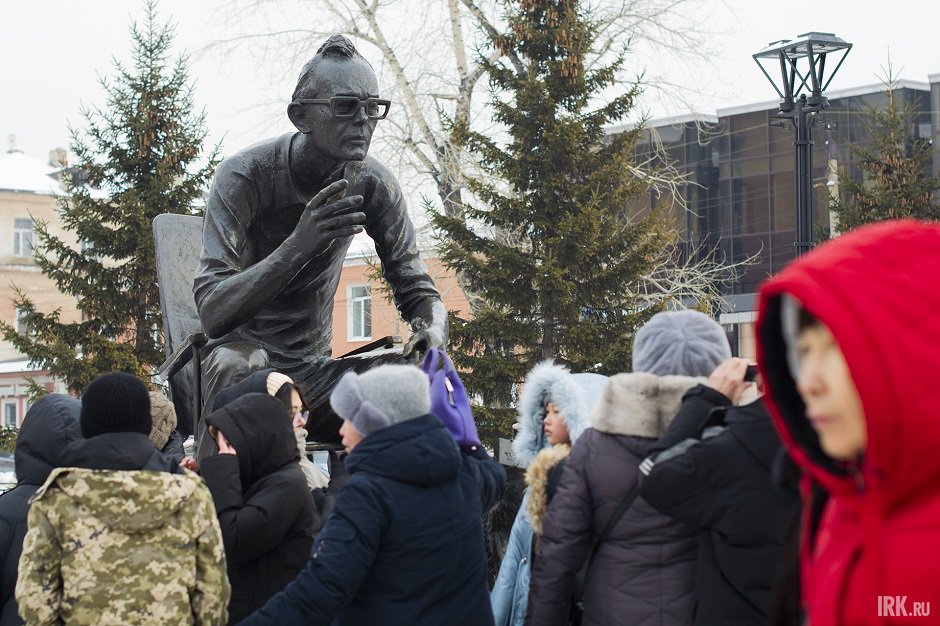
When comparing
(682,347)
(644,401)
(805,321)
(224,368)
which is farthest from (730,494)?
(224,368)

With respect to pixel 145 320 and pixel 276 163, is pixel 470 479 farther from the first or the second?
pixel 145 320

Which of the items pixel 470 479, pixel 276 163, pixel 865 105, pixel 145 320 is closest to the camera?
pixel 470 479

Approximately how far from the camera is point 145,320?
69.6ft

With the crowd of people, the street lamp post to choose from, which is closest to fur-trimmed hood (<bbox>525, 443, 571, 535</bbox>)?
the crowd of people

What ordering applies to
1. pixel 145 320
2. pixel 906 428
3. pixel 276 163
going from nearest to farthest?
1. pixel 906 428
2. pixel 276 163
3. pixel 145 320

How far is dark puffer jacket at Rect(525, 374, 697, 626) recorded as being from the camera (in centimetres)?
402

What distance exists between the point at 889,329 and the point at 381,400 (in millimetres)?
2473

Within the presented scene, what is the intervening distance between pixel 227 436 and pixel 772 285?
9.38 ft

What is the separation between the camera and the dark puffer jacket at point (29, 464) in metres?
4.54

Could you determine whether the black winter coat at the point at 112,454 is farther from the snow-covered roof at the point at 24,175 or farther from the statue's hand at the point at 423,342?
the snow-covered roof at the point at 24,175

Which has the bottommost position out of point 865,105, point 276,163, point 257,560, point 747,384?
point 257,560

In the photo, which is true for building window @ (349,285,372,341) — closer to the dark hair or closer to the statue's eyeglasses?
the statue's eyeglasses

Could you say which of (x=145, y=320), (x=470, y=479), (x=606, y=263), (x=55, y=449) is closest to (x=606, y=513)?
(x=470, y=479)

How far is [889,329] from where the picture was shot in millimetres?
1902
